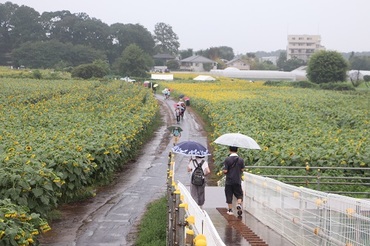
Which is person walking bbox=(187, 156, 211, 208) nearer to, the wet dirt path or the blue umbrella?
the blue umbrella

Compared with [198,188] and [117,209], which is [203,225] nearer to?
[198,188]

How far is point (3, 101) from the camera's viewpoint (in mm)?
38281

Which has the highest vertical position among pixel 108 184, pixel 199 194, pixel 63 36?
pixel 63 36

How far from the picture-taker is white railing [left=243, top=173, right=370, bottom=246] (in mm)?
7977

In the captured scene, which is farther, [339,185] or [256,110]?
[256,110]

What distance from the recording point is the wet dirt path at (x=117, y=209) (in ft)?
44.1

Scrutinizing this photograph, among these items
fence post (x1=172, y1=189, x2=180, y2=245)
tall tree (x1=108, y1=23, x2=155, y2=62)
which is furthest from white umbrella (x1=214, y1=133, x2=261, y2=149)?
tall tree (x1=108, y1=23, x2=155, y2=62)

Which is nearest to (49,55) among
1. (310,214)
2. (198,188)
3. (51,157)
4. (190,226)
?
(51,157)

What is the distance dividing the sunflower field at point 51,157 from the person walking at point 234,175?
3.56 m

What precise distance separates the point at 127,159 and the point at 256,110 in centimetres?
1614

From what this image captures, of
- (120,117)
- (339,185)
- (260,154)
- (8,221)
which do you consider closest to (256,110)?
(120,117)

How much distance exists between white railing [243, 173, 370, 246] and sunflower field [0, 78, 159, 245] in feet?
13.2

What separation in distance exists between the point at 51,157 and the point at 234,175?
512 cm

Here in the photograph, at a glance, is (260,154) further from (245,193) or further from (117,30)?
(117,30)
